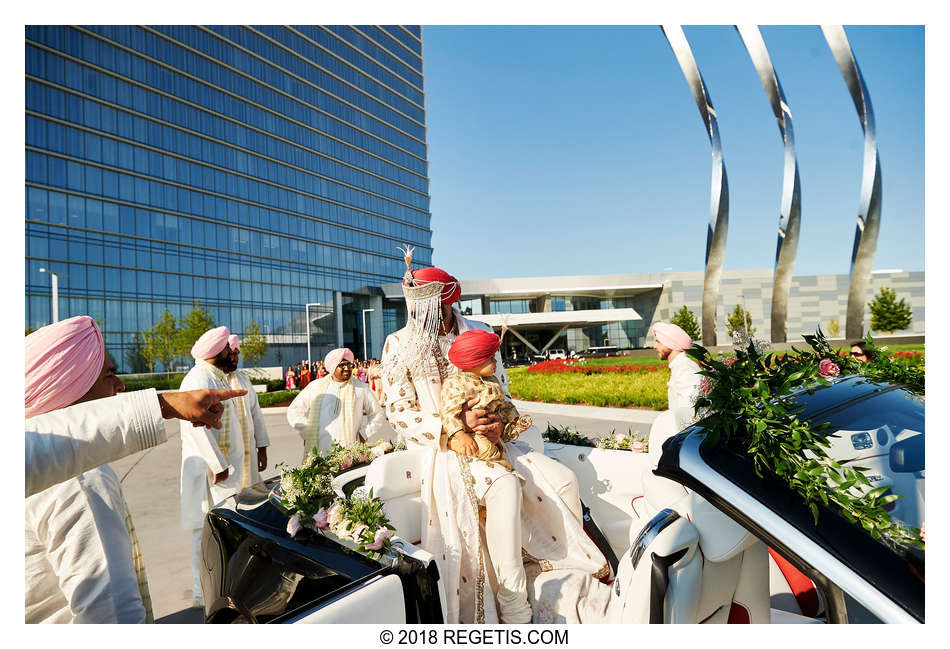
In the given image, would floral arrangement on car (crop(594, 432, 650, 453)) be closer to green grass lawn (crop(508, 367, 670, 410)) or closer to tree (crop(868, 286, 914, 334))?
green grass lawn (crop(508, 367, 670, 410))

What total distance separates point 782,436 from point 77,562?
6.60 feet

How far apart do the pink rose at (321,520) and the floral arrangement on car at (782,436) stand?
1264 millimetres

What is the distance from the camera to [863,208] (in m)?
17.1

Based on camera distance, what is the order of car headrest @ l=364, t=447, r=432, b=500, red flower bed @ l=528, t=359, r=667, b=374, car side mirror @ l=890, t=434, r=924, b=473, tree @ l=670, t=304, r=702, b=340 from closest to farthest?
car side mirror @ l=890, t=434, r=924, b=473 → car headrest @ l=364, t=447, r=432, b=500 → red flower bed @ l=528, t=359, r=667, b=374 → tree @ l=670, t=304, r=702, b=340

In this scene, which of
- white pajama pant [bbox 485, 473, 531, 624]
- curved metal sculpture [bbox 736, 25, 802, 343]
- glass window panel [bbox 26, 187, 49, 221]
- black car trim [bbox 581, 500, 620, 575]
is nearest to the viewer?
white pajama pant [bbox 485, 473, 531, 624]

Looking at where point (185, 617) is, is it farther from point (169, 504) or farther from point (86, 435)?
point (169, 504)

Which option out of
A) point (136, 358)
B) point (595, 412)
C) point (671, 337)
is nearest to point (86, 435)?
point (671, 337)

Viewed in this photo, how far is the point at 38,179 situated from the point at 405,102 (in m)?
33.4

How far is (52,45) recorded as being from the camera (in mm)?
Answer: 31297

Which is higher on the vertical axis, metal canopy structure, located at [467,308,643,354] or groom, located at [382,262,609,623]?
metal canopy structure, located at [467,308,643,354]

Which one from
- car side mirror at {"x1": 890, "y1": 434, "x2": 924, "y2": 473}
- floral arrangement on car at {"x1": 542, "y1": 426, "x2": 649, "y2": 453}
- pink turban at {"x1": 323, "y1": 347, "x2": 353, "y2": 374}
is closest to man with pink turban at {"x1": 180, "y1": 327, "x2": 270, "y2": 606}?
pink turban at {"x1": 323, "y1": 347, "x2": 353, "y2": 374}

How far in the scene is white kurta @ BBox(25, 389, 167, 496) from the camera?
1140 millimetres

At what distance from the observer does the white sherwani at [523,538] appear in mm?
2156

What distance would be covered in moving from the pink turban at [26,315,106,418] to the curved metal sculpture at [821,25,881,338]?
19.3 meters
